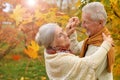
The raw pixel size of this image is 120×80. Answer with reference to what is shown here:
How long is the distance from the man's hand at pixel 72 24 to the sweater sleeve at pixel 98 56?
31 centimetres

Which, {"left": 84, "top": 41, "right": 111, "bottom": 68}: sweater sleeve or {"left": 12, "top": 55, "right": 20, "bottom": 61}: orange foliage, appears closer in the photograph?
{"left": 84, "top": 41, "right": 111, "bottom": 68}: sweater sleeve

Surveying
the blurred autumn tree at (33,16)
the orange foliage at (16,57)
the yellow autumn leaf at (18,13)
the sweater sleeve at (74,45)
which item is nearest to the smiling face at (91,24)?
the sweater sleeve at (74,45)

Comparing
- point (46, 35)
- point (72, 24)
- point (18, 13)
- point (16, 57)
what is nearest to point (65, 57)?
point (46, 35)

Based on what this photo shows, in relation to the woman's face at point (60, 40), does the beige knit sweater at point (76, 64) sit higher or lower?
lower

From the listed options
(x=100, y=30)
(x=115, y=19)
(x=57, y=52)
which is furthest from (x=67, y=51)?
(x=115, y=19)

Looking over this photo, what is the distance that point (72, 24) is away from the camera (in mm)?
2934

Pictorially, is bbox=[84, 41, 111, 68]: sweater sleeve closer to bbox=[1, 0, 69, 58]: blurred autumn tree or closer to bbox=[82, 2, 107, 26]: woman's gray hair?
bbox=[82, 2, 107, 26]: woman's gray hair

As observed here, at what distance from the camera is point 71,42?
3.03 meters

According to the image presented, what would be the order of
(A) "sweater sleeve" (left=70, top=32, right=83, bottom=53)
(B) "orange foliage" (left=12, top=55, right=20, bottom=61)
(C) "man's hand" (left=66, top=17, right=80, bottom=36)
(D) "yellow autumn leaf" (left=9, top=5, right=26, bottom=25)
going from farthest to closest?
(B) "orange foliage" (left=12, top=55, right=20, bottom=61), (D) "yellow autumn leaf" (left=9, top=5, right=26, bottom=25), (A) "sweater sleeve" (left=70, top=32, right=83, bottom=53), (C) "man's hand" (left=66, top=17, right=80, bottom=36)

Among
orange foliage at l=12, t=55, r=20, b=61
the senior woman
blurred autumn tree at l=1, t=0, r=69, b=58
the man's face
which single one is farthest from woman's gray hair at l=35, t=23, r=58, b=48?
orange foliage at l=12, t=55, r=20, b=61

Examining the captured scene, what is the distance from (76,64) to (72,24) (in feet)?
1.15

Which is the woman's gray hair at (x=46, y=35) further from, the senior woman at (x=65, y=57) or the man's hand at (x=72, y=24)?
the man's hand at (x=72, y=24)

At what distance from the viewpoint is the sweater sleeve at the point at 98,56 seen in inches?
105

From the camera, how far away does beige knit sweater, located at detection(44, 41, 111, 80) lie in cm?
269
